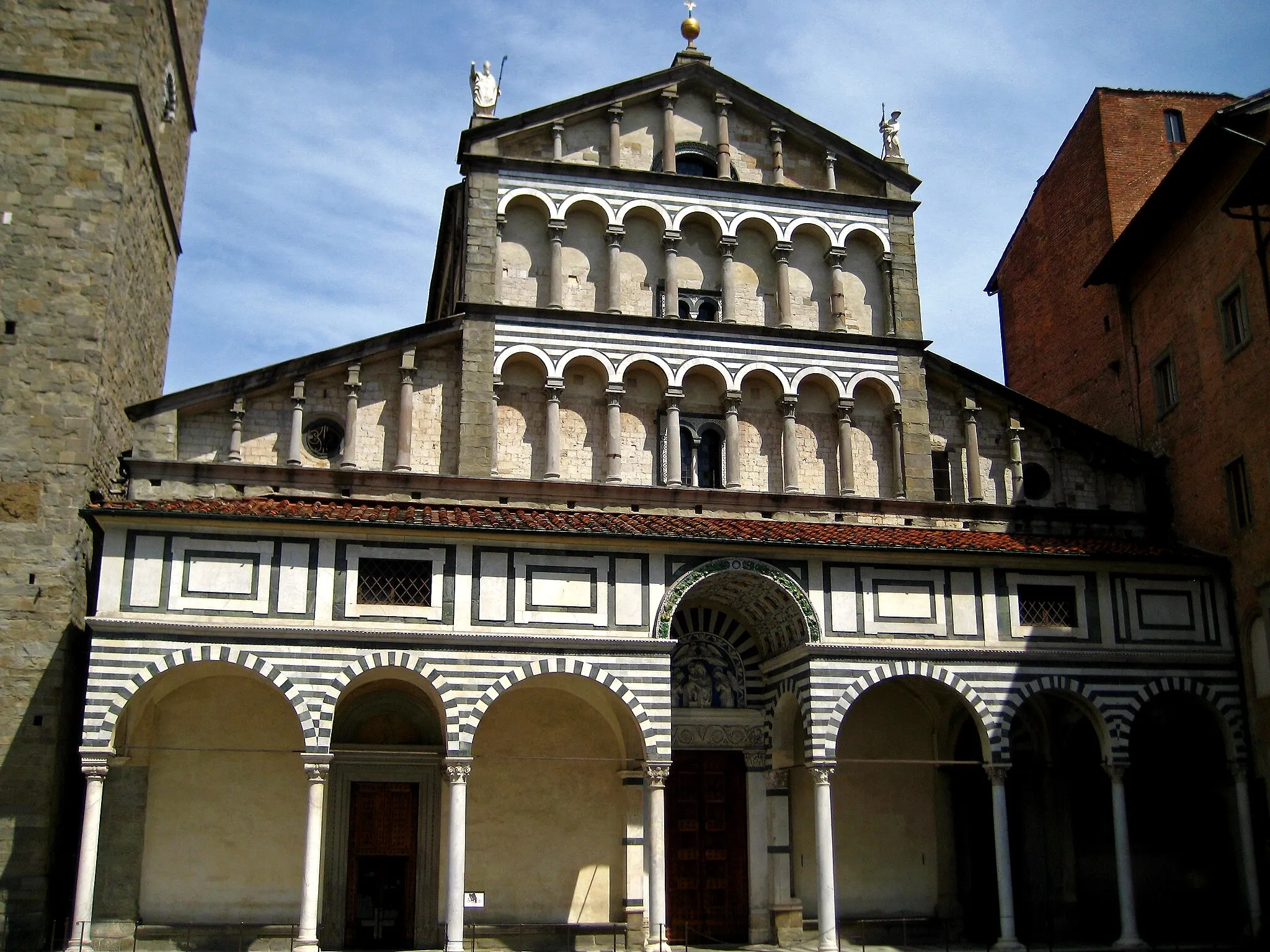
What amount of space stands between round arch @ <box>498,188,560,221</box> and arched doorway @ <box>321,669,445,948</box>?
8412mm

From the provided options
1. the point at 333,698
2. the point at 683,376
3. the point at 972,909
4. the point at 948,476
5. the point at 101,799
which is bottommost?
the point at 972,909

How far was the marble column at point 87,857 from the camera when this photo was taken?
1648 centimetres

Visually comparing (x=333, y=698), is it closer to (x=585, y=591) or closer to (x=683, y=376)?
(x=585, y=591)

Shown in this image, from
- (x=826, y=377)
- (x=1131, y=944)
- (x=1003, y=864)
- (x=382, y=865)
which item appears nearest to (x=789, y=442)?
(x=826, y=377)

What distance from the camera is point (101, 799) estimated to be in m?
18.0

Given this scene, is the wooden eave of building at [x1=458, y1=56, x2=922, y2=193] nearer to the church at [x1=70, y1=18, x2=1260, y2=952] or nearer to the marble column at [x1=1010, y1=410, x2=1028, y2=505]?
the church at [x1=70, y1=18, x2=1260, y2=952]

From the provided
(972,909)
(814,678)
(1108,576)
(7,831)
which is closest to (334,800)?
(7,831)

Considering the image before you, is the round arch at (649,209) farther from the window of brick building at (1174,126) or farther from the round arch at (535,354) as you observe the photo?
the window of brick building at (1174,126)

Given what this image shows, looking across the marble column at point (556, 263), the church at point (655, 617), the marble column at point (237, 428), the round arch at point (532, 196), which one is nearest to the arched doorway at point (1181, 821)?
the church at point (655, 617)

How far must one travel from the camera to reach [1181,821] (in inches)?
871

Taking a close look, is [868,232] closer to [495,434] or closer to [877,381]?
[877,381]

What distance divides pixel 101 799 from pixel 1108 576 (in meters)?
15.4

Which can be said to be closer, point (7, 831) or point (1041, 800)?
point (7, 831)

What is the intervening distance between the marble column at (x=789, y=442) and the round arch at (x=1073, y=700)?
16.0ft
